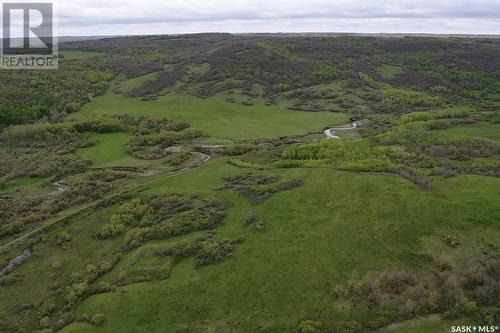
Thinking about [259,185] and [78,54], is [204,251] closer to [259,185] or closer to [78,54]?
[259,185]

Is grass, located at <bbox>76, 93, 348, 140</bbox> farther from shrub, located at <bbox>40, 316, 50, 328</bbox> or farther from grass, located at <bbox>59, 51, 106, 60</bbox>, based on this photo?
grass, located at <bbox>59, 51, 106, 60</bbox>

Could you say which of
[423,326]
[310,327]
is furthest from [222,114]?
[423,326]

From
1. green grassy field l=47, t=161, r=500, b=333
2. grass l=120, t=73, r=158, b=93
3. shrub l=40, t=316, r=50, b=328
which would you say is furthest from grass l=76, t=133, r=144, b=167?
grass l=120, t=73, r=158, b=93

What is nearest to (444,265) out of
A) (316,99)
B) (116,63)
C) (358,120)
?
(358,120)

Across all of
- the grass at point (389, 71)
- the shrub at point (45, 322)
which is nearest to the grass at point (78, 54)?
the grass at point (389, 71)

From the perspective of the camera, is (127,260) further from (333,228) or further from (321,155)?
(321,155)
